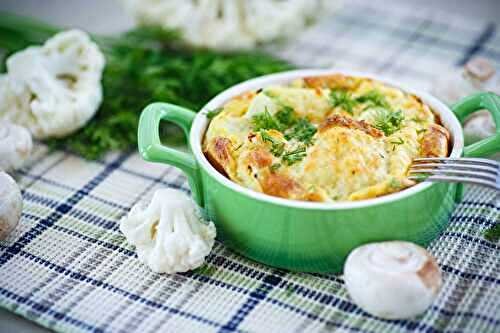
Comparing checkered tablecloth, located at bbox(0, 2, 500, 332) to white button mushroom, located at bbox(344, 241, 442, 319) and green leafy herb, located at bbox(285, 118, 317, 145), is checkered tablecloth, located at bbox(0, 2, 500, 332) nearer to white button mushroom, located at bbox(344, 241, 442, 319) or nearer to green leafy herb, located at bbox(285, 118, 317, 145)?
white button mushroom, located at bbox(344, 241, 442, 319)

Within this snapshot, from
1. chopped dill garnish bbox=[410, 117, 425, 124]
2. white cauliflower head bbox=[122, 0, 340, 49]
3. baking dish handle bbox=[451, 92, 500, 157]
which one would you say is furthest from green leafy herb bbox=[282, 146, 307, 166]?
white cauliflower head bbox=[122, 0, 340, 49]

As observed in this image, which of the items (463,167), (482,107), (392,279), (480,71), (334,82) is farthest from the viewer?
(480,71)

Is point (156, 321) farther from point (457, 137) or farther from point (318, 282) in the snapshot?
point (457, 137)

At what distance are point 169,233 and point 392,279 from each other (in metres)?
0.77

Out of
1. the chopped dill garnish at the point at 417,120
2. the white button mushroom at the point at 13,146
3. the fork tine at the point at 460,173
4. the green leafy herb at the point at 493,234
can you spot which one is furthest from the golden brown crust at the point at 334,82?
the white button mushroom at the point at 13,146

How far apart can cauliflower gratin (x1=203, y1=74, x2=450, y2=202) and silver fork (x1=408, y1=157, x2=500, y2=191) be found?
0.05 meters

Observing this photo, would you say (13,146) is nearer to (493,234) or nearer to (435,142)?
(435,142)

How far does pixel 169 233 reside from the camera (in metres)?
2.35

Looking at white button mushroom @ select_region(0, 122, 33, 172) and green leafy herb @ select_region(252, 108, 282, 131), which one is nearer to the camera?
green leafy herb @ select_region(252, 108, 282, 131)

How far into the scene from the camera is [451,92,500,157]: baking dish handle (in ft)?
8.03

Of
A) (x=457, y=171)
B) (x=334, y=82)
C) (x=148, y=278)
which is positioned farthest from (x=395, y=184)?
(x=148, y=278)

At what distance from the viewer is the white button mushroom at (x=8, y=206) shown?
2459 mm

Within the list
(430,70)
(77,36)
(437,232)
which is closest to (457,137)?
(437,232)

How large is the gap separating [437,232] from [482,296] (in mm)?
310
